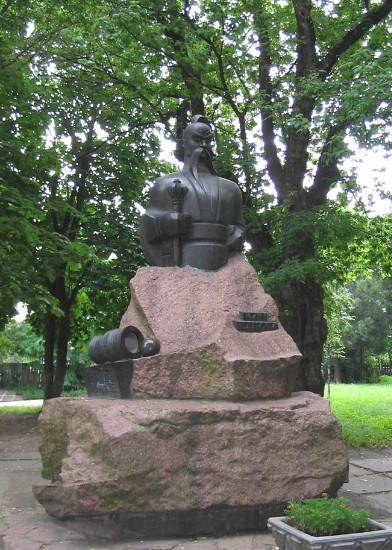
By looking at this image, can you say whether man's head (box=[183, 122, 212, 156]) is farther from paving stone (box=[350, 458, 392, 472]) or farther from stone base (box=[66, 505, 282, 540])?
paving stone (box=[350, 458, 392, 472])

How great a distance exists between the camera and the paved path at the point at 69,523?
14.0 ft

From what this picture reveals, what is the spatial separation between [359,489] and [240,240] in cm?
272

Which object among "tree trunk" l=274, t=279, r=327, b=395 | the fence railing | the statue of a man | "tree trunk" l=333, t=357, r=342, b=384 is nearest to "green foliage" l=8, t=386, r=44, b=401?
the fence railing

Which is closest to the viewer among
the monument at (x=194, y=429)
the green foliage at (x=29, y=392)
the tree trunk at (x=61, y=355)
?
the monument at (x=194, y=429)

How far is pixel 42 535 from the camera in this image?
14.6ft

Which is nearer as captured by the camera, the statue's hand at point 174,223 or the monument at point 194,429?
the monument at point 194,429

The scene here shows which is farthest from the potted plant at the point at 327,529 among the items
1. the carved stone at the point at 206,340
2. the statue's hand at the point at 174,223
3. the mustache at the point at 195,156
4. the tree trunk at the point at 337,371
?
the tree trunk at the point at 337,371

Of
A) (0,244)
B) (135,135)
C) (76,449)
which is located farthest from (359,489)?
(135,135)

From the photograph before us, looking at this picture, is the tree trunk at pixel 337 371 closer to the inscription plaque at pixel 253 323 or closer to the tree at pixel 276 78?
the tree at pixel 276 78

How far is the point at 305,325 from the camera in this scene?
1008 cm

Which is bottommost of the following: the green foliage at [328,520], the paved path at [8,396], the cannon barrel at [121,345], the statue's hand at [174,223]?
the paved path at [8,396]

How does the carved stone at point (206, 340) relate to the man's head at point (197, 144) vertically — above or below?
below

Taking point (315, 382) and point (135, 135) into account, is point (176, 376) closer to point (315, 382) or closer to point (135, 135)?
point (315, 382)

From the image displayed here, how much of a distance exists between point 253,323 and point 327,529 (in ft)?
6.53
